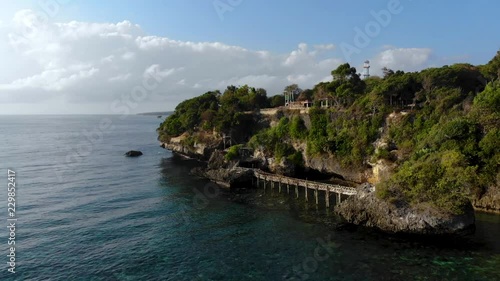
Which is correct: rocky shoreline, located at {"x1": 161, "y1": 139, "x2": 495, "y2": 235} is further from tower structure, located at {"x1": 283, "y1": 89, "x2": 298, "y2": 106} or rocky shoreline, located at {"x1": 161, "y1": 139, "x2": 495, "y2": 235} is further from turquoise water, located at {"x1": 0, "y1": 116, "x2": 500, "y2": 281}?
tower structure, located at {"x1": 283, "y1": 89, "x2": 298, "y2": 106}

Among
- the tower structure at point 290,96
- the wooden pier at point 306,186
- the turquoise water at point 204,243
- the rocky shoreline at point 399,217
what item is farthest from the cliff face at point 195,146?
the rocky shoreline at point 399,217

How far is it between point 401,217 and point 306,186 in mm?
14661

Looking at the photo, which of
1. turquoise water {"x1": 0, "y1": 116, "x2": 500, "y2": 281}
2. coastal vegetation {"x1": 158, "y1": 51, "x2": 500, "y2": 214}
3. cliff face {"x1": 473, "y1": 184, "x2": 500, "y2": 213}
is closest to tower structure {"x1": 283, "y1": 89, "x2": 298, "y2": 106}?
coastal vegetation {"x1": 158, "y1": 51, "x2": 500, "y2": 214}

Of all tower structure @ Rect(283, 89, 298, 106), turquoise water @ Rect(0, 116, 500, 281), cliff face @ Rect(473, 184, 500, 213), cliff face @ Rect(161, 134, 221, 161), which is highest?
tower structure @ Rect(283, 89, 298, 106)

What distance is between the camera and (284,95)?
94.6 metres

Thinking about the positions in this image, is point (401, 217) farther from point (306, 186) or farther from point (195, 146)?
point (195, 146)

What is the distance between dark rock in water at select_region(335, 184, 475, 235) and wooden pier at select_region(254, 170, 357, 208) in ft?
10.2

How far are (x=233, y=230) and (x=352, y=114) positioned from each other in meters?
31.8

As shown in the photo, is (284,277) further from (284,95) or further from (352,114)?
(284,95)

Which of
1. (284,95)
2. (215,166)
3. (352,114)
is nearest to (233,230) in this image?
(215,166)

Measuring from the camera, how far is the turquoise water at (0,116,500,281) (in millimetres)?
25672

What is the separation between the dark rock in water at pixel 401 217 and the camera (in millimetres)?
30406

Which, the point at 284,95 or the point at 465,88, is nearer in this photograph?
the point at 465,88

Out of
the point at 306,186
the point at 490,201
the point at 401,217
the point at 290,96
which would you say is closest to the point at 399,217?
the point at 401,217
